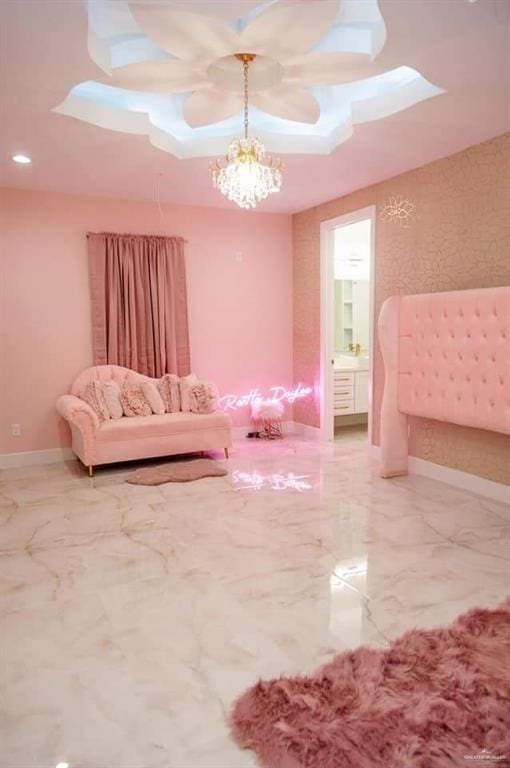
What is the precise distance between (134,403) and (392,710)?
12.3ft

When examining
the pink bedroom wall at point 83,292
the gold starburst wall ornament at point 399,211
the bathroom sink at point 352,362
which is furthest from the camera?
the bathroom sink at point 352,362

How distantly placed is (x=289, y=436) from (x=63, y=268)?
10.2ft

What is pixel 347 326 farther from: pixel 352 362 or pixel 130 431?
pixel 130 431

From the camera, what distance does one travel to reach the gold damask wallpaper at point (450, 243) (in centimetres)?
381

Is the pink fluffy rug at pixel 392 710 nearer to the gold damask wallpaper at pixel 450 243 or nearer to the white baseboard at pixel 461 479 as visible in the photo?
the white baseboard at pixel 461 479

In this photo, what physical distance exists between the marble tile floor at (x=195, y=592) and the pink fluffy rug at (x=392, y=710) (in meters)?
0.10

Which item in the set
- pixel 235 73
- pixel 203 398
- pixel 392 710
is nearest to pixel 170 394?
pixel 203 398

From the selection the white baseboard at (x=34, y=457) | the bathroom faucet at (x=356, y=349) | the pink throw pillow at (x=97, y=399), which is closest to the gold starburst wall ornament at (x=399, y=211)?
the bathroom faucet at (x=356, y=349)

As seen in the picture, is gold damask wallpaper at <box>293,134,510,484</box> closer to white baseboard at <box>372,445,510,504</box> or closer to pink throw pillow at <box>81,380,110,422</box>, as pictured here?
white baseboard at <box>372,445,510,504</box>

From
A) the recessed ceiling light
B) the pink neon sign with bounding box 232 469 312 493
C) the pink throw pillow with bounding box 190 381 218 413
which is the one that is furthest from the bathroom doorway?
the recessed ceiling light

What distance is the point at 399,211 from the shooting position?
4.70 m

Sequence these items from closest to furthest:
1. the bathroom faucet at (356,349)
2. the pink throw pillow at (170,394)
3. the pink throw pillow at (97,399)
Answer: the pink throw pillow at (97,399) → the pink throw pillow at (170,394) → the bathroom faucet at (356,349)

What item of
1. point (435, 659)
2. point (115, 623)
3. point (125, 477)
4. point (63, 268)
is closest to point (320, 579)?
point (435, 659)

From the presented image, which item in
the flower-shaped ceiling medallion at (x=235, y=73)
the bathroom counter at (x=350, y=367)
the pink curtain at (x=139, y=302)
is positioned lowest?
the bathroom counter at (x=350, y=367)
